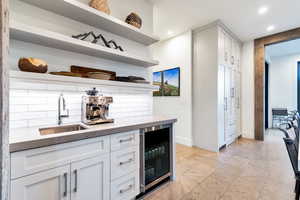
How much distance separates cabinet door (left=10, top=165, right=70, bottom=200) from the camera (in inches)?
39.3

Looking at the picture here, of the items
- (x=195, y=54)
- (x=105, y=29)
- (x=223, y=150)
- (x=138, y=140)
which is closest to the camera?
(x=138, y=140)

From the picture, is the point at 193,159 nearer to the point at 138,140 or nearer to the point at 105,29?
the point at 138,140

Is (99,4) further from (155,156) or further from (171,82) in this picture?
(171,82)

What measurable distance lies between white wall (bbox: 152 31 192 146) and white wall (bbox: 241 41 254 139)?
209 cm

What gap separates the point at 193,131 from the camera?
12.6 feet

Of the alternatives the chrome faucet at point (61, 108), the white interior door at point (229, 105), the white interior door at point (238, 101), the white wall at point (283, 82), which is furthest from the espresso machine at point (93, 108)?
the white wall at point (283, 82)

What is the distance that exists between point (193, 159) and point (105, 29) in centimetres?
278

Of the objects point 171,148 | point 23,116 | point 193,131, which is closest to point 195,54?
point 193,131

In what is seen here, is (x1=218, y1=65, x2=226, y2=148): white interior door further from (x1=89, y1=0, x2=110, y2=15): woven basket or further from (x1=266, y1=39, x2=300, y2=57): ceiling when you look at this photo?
(x1=266, y1=39, x2=300, y2=57): ceiling

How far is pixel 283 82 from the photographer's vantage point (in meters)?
6.43

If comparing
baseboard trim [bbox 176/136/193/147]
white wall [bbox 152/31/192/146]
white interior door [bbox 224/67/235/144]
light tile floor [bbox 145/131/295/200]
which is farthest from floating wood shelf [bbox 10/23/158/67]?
white interior door [bbox 224/67/235/144]

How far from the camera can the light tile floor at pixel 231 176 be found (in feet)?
6.23

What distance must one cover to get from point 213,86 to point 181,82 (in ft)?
2.78

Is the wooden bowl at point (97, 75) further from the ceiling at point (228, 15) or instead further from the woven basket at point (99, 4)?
the ceiling at point (228, 15)
